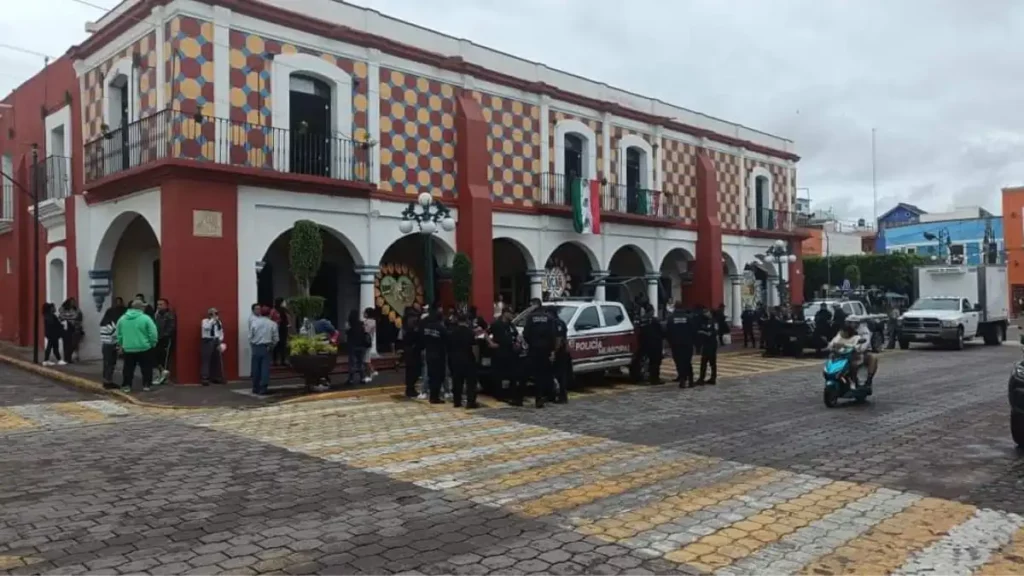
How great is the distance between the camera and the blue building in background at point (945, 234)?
56969mm

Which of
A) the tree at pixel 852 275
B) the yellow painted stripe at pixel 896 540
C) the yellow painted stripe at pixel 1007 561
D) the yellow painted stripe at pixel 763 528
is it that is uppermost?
the tree at pixel 852 275

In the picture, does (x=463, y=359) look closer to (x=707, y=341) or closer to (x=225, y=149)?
(x=707, y=341)

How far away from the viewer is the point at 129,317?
532 inches

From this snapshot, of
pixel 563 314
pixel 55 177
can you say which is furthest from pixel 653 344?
pixel 55 177

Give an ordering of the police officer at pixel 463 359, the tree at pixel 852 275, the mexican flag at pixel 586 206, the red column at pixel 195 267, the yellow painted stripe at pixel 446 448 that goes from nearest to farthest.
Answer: the yellow painted stripe at pixel 446 448
the police officer at pixel 463 359
the red column at pixel 195 267
the mexican flag at pixel 586 206
the tree at pixel 852 275

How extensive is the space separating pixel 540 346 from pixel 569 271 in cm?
1330

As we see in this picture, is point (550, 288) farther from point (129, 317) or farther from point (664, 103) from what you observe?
point (129, 317)

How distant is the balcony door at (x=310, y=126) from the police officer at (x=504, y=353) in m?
6.48

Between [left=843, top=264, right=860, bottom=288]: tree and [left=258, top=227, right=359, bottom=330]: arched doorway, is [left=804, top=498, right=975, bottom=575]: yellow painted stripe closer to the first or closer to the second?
[left=258, top=227, right=359, bottom=330]: arched doorway

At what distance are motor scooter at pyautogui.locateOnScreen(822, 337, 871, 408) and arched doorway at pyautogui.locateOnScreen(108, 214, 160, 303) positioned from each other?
15.6 m

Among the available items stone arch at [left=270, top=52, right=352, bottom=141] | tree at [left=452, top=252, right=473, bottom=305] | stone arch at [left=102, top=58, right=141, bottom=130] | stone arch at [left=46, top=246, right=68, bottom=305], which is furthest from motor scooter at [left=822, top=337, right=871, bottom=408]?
stone arch at [left=46, top=246, right=68, bottom=305]

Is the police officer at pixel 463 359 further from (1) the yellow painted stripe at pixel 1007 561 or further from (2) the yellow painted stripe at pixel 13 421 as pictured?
(1) the yellow painted stripe at pixel 1007 561

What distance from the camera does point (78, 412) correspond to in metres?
12.4

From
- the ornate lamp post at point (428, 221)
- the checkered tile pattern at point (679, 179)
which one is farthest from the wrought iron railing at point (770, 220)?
the ornate lamp post at point (428, 221)
